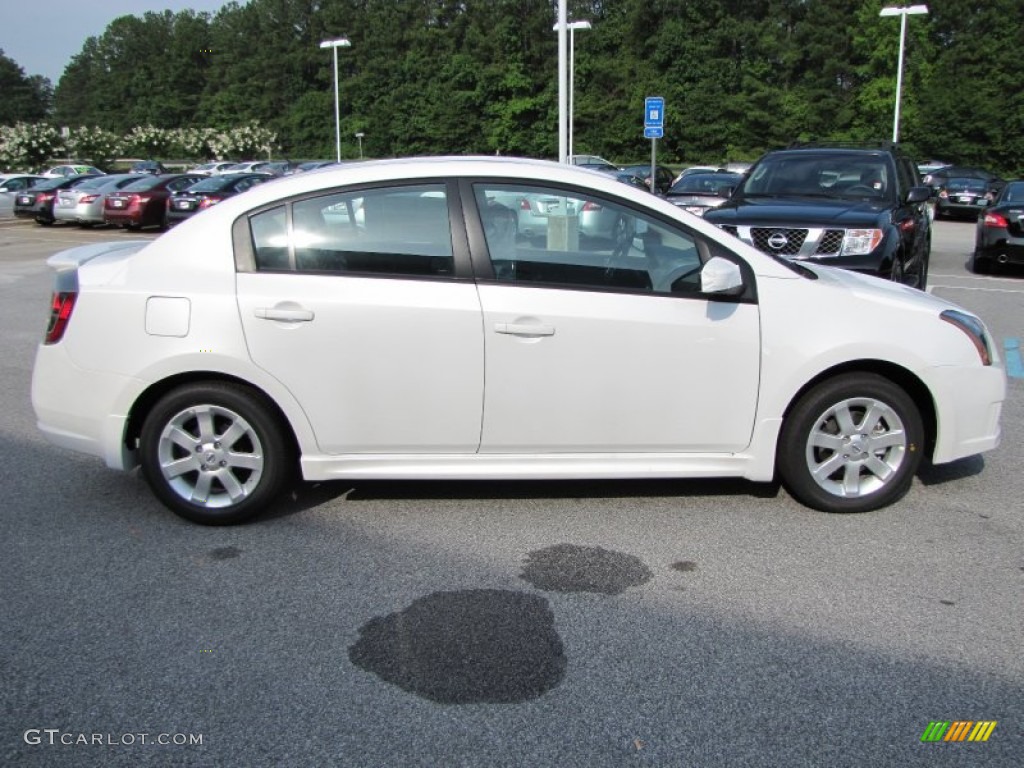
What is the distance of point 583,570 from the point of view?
4.18 m

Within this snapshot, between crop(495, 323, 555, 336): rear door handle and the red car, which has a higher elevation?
the red car

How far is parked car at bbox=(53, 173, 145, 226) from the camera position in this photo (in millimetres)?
26859

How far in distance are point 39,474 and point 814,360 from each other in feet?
14.1

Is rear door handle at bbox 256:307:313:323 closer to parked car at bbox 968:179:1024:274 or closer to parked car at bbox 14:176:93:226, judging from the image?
parked car at bbox 968:179:1024:274

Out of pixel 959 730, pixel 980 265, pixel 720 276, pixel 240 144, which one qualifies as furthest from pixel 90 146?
pixel 959 730

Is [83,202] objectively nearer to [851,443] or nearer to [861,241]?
[861,241]

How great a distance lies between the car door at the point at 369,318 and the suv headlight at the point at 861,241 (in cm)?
518

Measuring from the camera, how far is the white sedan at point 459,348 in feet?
14.7

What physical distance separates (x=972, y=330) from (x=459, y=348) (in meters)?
2.61

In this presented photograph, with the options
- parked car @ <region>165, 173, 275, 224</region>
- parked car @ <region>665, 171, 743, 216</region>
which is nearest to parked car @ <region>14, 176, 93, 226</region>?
parked car @ <region>165, 173, 275, 224</region>

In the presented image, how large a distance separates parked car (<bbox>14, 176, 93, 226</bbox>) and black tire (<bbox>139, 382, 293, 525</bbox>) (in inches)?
1048

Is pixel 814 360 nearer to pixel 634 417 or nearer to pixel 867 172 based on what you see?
pixel 634 417

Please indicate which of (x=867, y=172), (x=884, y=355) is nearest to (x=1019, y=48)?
(x=867, y=172)

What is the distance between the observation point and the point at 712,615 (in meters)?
3.76
